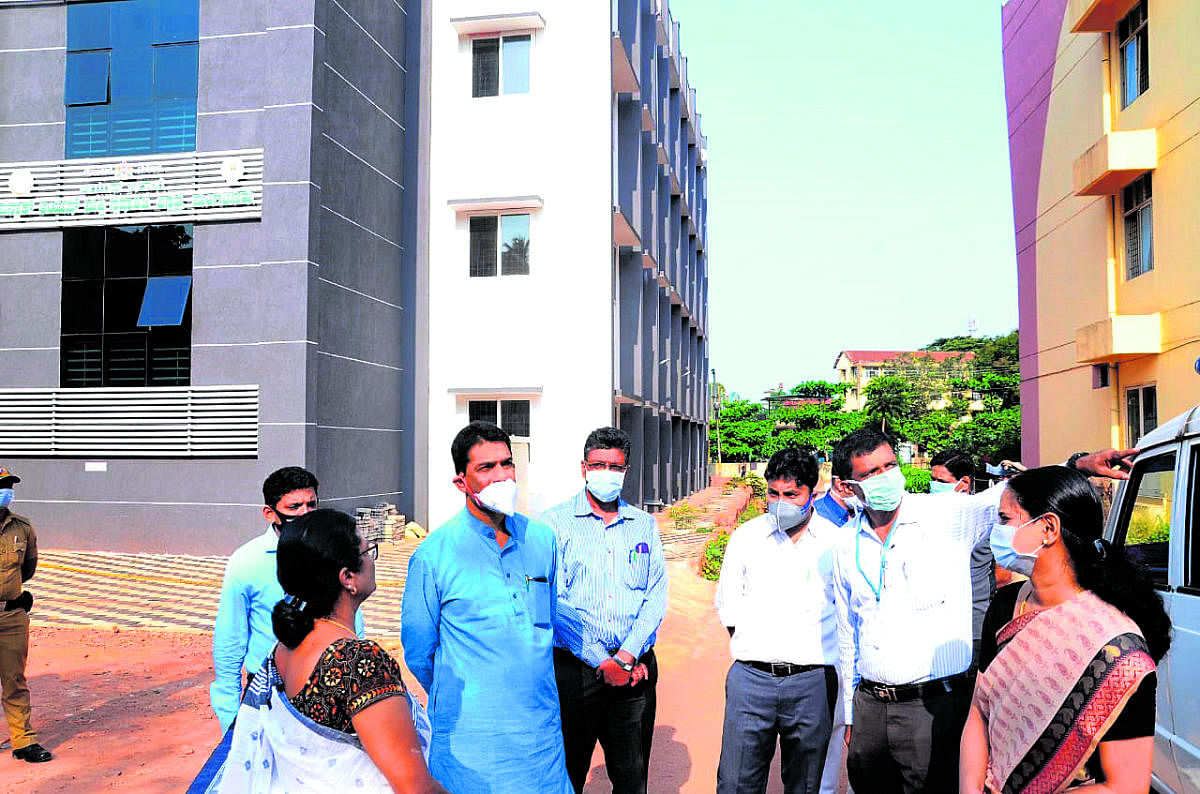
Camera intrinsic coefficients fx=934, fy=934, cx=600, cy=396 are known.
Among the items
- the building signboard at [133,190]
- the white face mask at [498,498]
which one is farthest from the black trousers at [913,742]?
the building signboard at [133,190]

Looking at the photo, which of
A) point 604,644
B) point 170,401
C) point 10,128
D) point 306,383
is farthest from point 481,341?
point 604,644

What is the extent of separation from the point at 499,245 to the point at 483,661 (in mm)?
16096

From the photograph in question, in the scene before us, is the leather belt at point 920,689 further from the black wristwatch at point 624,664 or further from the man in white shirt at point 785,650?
the black wristwatch at point 624,664

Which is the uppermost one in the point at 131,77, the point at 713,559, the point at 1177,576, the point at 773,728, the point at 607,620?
the point at 131,77

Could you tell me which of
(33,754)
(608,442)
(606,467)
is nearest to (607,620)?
(606,467)

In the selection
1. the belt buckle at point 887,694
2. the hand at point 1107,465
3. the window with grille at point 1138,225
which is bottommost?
the belt buckle at point 887,694

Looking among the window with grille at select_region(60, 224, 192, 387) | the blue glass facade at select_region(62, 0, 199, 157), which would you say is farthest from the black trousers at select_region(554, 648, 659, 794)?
the blue glass facade at select_region(62, 0, 199, 157)

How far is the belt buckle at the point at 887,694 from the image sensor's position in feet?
12.2

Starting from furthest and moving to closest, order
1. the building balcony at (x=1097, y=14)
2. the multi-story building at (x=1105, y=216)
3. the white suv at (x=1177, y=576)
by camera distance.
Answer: the building balcony at (x=1097, y=14) → the multi-story building at (x=1105, y=216) → the white suv at (x=1177, y=576)

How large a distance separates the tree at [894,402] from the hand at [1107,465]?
57.4 meters

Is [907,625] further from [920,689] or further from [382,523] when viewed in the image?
[382,523]

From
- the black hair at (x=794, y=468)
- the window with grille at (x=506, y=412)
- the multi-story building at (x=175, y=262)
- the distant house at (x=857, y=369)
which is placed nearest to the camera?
the black hair at (x=794, y=468)

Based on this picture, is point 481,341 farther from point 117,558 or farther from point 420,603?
point 420,603

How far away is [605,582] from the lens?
→ 4.66 m
